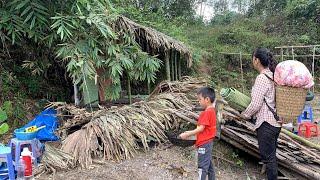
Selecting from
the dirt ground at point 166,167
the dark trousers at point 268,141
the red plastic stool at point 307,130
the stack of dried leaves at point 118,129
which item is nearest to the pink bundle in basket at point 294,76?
the dark trousers at point 268,141

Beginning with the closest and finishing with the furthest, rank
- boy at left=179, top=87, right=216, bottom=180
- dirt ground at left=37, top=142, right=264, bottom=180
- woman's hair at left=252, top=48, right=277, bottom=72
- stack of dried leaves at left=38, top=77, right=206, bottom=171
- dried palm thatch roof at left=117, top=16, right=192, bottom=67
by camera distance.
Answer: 1. boy at left=179, top=87, right=216, bottom=180
2. woman's hair at left=252, top=48, right=277, bottom=72
3. dirt ground at left=37, top=142, right=264, bottom=180
4. stack of dried leaves at left=38, top=77, right=206, bottom=171
5. dried palm thatch roof at left=117, top=16, right=192, bottom=67

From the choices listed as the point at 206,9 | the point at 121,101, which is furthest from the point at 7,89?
the point at 206,9

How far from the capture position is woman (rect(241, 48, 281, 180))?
4035 mm

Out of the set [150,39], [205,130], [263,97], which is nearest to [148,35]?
[150,39]

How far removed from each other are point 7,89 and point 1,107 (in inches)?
17.0

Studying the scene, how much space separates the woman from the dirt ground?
1014 millimetres

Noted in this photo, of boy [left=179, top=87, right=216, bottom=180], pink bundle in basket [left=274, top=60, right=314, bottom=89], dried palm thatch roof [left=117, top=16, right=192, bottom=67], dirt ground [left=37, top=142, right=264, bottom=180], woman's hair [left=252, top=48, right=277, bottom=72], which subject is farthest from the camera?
dried palm thatch roof [left=117, top=16, right=192, bottom=67]

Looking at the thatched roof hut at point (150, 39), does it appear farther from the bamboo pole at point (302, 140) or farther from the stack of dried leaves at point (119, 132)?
the bamboo pole at point (302, 140)

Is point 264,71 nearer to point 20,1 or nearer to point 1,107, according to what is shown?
point 20,1

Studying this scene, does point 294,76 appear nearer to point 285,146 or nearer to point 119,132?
point 285,146

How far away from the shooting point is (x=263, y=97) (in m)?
4.06

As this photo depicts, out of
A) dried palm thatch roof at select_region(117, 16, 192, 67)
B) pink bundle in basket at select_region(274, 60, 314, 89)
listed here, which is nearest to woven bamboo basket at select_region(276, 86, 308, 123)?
pink bundle in basket at select_region(274, 60, 314, 89)

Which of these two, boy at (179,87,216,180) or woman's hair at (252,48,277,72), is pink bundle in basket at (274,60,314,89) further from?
boy at (179,87,216,180)

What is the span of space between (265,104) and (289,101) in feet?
0.86
